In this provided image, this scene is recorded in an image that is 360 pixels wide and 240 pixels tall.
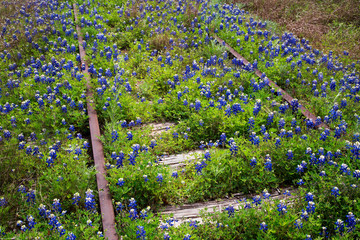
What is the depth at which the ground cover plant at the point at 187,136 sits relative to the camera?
3518 mm

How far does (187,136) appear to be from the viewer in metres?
4.81

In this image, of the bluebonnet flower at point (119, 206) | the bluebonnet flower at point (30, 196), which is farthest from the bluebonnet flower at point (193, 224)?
the bluebonnet flower at point (30, 196)

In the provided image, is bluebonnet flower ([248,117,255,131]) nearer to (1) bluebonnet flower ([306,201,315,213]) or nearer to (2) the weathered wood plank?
(2) the weathered wood plank

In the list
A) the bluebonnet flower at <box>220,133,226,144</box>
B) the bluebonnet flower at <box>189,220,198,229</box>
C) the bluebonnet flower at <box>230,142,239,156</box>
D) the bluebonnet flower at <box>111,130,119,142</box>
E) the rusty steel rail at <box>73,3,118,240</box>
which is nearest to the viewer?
the rusty steel rail at <box>73,3,118,240</box>

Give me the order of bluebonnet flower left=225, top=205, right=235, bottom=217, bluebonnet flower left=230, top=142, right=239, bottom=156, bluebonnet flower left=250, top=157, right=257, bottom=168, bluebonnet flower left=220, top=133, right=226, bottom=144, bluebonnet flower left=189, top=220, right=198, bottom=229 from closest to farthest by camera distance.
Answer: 1. bluebonnet flower left=189, top=220, right=198, bottom=229
2. bluebonnet flower left=225, top=205, right=235, bottom=217
3. bluebonnet flower left=250, top=157, right=257, bottom=168
4. bluebonnet flower left=230, top=142, right=239, bottom=156
5. bluebonnet flower left=220, top=133, right=226, bottom=144

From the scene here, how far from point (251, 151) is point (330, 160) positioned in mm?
957

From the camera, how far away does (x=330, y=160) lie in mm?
→ 4082

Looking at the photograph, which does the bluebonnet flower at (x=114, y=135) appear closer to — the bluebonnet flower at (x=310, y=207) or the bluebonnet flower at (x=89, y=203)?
the bluebonnet flower at (x=89, y=203)

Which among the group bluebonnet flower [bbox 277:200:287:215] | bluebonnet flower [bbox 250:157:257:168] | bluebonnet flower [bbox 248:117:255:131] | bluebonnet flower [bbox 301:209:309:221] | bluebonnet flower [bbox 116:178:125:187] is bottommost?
bluebonnet flower [bbox 301:209:309:221]

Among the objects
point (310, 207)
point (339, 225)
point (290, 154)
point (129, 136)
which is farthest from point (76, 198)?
point (339, 225)

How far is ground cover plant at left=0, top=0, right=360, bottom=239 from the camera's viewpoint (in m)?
3.52

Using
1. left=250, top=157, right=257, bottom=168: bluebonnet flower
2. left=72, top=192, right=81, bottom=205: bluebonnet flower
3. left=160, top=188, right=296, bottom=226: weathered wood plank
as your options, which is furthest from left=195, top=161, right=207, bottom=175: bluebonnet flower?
left=72, top=192, right=81, bottom=205: bluebonnet flower

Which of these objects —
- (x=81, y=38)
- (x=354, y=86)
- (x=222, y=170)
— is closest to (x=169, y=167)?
(x=222, y=170)

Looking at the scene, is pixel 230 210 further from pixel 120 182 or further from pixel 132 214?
pixel 120 182
